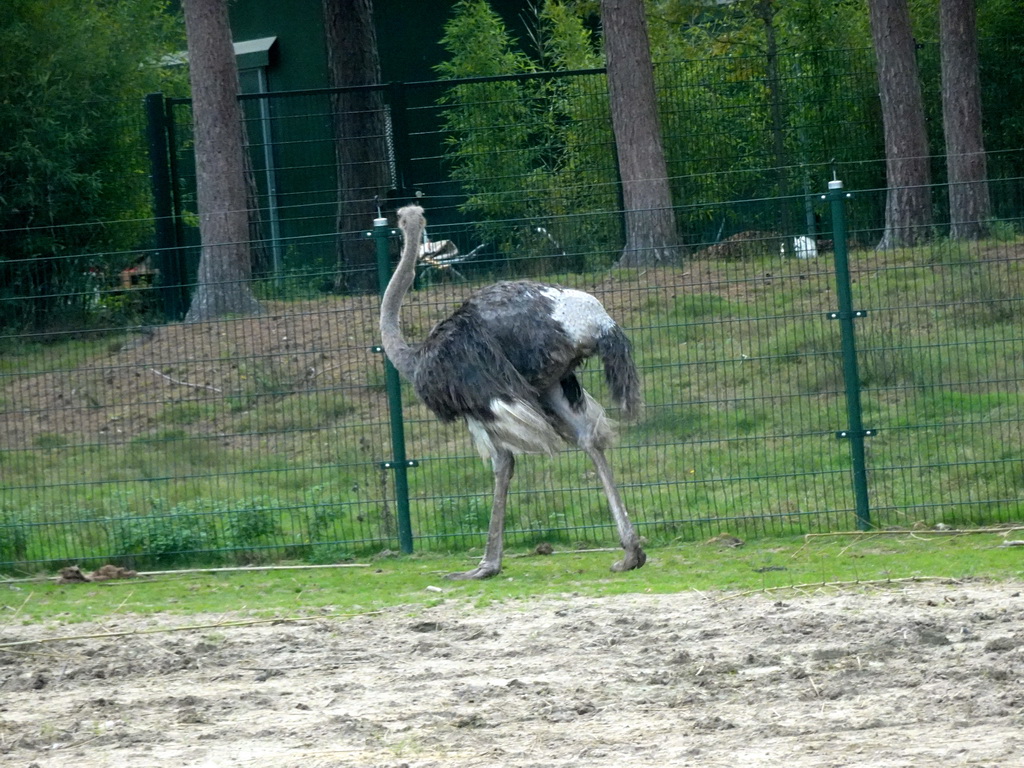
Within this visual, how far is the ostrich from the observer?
7980 millimetres

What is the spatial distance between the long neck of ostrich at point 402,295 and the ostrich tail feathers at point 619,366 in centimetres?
106

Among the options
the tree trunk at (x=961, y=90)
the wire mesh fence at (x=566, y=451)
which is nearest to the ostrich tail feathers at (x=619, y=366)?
the wire mesh fence at (x=566, y=451)

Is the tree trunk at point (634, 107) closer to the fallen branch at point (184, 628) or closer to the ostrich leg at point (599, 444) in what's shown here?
the ostrich leg at point (599, 444)

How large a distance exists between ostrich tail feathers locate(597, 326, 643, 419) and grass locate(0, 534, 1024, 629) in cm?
98

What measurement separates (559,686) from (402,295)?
3.44 meters

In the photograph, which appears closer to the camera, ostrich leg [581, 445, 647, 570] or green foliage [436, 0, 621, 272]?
ostrich leg [581, 445, 647, 570]

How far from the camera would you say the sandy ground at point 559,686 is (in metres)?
4.88

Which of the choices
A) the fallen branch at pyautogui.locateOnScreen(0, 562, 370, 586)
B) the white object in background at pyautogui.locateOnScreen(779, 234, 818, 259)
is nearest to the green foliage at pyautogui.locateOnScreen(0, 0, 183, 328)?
the fallen branch at pyautogui.locateOnScreen(0, 562, 370, 586)

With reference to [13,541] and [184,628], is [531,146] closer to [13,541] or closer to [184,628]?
[13,541]

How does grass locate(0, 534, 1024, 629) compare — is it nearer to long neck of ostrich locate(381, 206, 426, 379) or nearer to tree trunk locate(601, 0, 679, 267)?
long neck of ostrich locate(381, 206, 426, 379)

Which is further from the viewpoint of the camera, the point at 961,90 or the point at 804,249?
the point at 961,90

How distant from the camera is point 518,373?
809 cm

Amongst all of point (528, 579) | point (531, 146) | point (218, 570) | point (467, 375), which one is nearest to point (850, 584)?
point (528, 579)

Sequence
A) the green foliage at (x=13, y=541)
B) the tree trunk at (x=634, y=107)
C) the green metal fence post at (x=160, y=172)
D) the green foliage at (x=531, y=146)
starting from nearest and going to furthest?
the green foliage at (x=13, y=541)
the green metal fence post at (x=160, y=172)
the tree trunk at (x=634, y=107)
the green foliage at (x=531, y=146)
